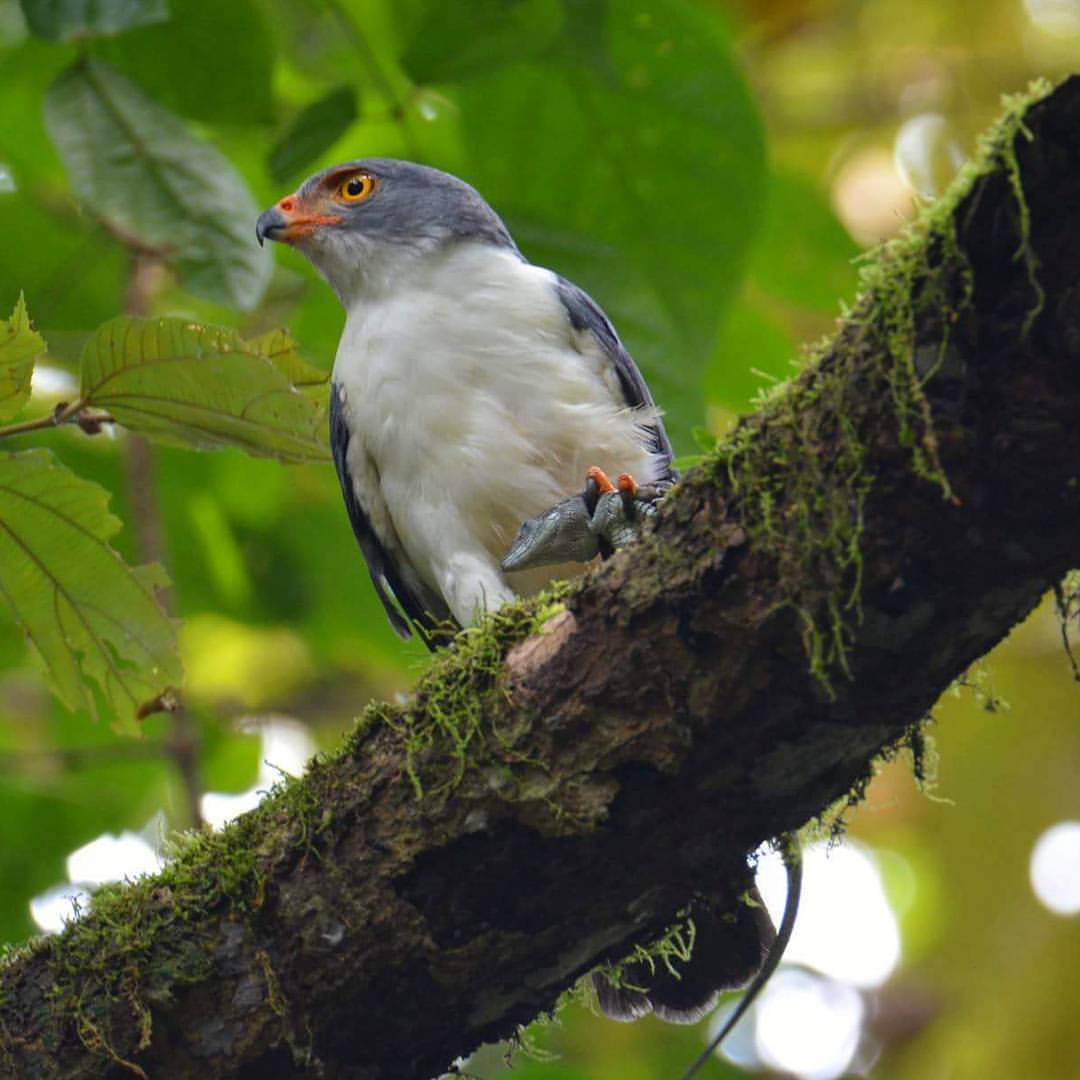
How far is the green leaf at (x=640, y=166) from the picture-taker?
4090 millimetres

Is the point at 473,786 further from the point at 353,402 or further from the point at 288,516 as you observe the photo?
the point at 288,516

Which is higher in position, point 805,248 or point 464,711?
point 805,248

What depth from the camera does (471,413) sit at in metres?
4.17

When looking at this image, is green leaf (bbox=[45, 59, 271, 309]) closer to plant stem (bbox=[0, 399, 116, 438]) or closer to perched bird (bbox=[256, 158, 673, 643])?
perched bird (bbox=[256, 158, 673, 643])

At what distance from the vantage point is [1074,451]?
2.00 m

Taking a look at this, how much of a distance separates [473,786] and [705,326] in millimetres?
1962

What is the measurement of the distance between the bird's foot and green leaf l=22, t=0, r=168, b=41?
1.51 metres

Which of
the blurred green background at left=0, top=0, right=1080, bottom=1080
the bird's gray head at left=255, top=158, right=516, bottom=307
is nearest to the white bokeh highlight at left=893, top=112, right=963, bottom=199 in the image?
the blurred green background at left=0, top=0, right=1080, bottom=1080

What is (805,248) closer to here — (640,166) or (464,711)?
(640,166)

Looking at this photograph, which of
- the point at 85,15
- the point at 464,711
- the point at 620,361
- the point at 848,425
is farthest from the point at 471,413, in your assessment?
the point at 848,425

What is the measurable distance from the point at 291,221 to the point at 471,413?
112 cm

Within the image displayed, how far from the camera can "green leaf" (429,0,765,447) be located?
4090mm

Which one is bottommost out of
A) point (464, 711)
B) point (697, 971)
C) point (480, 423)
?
point (697, 971)

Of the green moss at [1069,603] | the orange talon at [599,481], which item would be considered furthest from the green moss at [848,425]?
the orange talon at [599,481]
